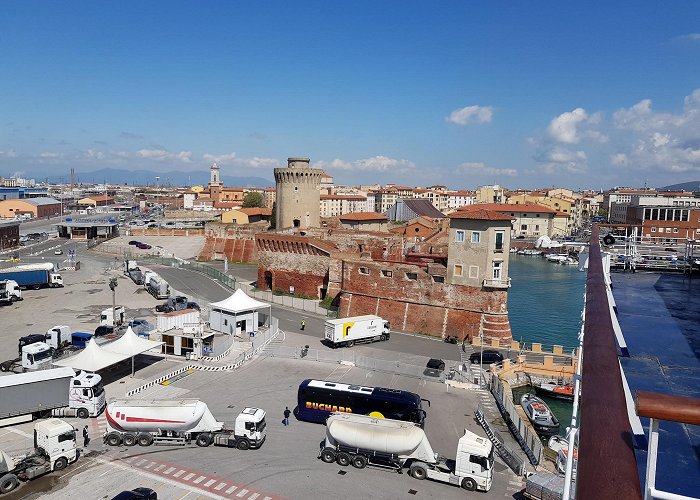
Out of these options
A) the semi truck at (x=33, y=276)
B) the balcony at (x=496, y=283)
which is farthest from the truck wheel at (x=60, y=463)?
the semi truck at (x=33, y=276)

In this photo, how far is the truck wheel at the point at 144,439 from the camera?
56.1ft

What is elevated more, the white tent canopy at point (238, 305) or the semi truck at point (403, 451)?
the white tent canopy at point (238, 305)

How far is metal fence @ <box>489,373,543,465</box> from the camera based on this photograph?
55.4 ft

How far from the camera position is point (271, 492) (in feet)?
47.5

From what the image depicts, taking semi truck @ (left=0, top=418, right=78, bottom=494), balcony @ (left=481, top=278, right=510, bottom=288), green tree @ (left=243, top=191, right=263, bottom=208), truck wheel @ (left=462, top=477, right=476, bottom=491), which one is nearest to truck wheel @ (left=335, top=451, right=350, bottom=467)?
truck wheel @ (left=462, top=477, right=476, bottom=491)

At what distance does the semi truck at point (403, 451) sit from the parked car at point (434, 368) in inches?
321

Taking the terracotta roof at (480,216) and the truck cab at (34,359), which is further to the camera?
the terracotta roof at (480,216)

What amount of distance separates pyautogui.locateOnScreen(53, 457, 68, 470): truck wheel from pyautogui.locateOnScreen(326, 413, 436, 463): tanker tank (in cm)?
788

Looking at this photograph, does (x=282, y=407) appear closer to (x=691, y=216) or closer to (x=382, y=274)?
(x=382, y=274)

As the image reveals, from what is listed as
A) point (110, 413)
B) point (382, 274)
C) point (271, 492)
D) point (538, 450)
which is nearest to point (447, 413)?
point (538, 450)

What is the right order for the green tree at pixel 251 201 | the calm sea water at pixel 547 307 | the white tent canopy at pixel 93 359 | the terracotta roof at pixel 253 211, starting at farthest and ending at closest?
the green tree at pixel 251 201 < the terracotta roof at pixel 253 211 < the calm sea water at pixel 547 307 < the white tent canopy at pixel 93 359

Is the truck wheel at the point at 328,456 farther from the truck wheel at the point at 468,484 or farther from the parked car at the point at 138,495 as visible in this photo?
the parked car at the point at 138,495

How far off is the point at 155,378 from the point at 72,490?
8.79 meters

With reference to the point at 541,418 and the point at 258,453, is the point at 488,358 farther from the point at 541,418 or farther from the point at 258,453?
the point at 258,453
